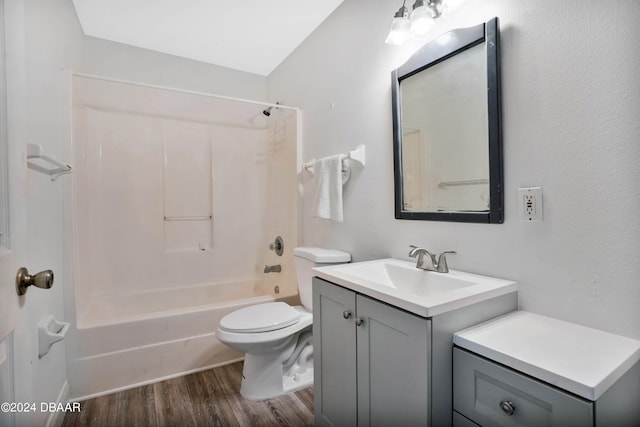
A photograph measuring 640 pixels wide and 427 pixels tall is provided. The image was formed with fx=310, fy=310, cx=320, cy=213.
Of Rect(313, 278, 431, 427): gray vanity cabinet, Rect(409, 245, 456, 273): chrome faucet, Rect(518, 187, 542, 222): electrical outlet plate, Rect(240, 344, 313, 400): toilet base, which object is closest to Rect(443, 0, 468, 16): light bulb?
Rect(518, 187, 542, 222): electrical outlet plate

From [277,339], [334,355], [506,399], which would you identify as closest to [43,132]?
[277,339]

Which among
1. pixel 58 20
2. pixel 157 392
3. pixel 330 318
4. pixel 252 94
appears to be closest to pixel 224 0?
pixel 58 20

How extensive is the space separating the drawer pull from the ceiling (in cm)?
215

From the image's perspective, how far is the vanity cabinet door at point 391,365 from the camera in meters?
0.87

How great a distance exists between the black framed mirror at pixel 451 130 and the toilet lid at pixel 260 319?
0.85 m

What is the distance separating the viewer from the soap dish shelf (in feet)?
3.67

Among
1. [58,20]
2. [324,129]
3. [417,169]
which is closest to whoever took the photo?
[417,169]

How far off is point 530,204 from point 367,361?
30.1 inches

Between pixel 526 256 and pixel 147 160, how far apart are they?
266cm

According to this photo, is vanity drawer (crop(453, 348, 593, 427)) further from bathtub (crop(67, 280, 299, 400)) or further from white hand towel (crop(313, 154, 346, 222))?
bathtub (crop(67, 280, 299, 400))

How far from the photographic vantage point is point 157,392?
1806 mm

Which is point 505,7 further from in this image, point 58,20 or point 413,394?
point 58,20

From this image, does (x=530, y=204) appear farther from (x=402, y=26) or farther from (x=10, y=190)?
(x=10, y=190)

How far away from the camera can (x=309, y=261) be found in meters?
1.88
